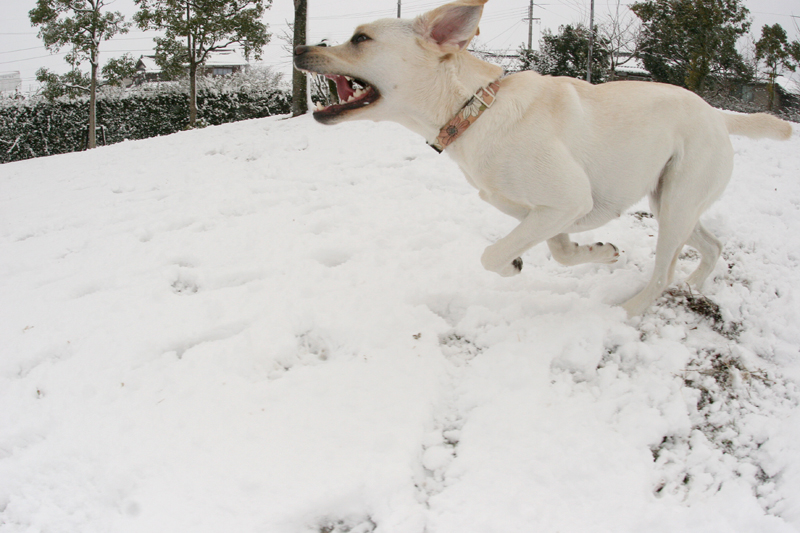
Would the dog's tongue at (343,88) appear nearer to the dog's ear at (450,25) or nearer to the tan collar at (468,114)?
the dog's ear at (450,25)

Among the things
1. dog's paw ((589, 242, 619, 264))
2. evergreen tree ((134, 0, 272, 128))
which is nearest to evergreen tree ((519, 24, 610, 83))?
evergreen tree ((134, 0, 272, 128))

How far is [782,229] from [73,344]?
5339mm

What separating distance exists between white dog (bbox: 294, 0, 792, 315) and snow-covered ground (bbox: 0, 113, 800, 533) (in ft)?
2.08

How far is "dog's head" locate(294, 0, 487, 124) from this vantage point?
2699mm

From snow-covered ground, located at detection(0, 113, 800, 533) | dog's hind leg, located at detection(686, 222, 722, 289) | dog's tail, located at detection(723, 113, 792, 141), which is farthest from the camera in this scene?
dog's hind leg, located at detection(686, 222, 722, 289)

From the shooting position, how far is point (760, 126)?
328 centimetres

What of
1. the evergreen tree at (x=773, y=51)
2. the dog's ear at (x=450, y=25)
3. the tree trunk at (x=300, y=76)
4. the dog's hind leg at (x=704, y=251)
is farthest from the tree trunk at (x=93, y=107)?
the evergreen tree at (x=773, y=51)

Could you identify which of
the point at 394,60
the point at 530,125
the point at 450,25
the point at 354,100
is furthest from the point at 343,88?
the point at 530,125

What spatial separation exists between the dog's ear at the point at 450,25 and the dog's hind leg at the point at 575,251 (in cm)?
134

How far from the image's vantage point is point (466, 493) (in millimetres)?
1914

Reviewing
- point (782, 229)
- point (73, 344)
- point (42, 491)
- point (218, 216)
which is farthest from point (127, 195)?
point (782, 229)

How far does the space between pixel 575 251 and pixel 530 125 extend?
0.98 meters

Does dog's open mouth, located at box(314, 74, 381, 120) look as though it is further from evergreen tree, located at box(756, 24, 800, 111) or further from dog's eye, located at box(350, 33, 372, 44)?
evergreen tree, located at box(756, 24, 800, 111)

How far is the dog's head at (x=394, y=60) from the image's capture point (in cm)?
270
